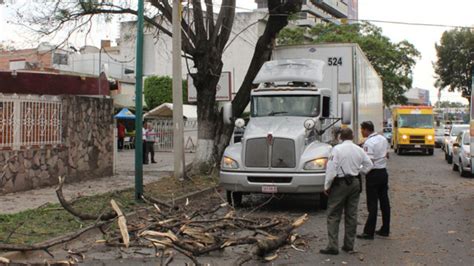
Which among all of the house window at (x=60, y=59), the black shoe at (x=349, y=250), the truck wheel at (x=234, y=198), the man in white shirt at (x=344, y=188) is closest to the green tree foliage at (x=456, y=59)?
the house window at (x=60, y=59)

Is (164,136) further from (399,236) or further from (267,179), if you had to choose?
(399,236)

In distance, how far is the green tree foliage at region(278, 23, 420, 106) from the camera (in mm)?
45156

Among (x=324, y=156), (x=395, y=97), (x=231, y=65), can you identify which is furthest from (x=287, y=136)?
(x=395, y=97)

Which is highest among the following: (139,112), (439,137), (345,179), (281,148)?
(139,112)

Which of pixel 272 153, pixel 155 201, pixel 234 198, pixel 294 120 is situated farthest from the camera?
pixel 294 120

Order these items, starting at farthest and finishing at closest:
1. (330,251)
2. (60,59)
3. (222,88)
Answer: (60,59) → (222,88) → (330,251)

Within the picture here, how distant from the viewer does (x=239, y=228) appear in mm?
9102

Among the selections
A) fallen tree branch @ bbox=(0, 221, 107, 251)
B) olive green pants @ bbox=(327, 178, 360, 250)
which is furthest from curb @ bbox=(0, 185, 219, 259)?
olive green pants @ bbox=(327, 178, 360, 250)

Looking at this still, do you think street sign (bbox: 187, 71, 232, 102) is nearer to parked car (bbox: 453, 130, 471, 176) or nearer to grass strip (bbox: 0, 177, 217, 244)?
grass strip (bbox: 0, 177, 217, 244)

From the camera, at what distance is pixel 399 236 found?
908cm

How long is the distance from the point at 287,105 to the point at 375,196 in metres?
4.49

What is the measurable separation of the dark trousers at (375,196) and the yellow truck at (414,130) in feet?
78.6

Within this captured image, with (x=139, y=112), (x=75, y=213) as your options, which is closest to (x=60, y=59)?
(x=139, y=112)

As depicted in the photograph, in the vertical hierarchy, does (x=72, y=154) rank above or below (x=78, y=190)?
above
